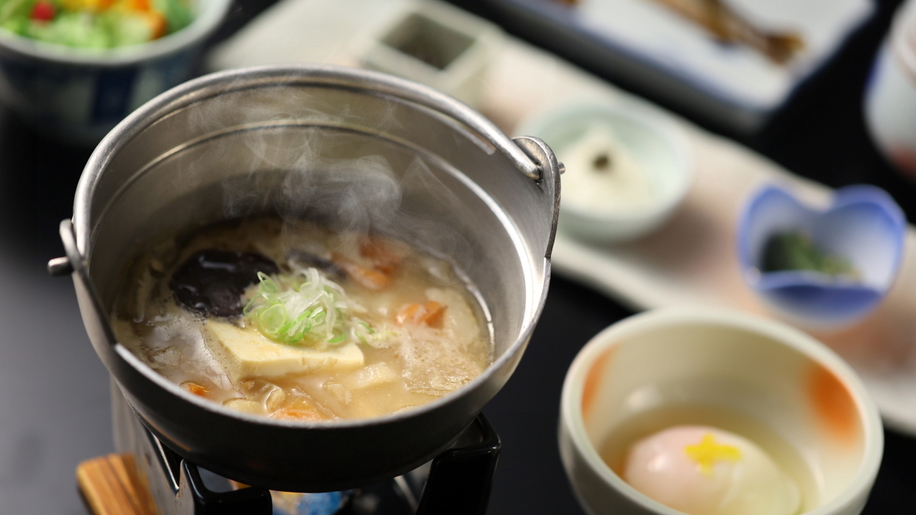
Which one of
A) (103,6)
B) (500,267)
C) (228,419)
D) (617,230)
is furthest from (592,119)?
(228,419)

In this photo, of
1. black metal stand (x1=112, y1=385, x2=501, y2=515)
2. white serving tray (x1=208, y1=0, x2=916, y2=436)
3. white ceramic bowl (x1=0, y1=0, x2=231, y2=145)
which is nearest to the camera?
black metal stand (x1=112, y1=385, x2=501, y2=515)

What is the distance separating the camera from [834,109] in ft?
9.86

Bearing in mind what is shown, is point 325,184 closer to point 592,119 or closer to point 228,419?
point 228,419

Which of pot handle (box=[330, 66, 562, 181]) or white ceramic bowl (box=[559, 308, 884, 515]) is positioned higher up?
pot handle (box=[330, 66, 562, 181])

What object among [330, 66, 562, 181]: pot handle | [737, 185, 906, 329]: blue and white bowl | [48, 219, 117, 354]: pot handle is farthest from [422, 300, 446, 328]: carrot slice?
[737, 185, 906, 329]: blue and white bowl

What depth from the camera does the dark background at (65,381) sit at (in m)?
1.86

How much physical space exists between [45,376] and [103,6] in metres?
1.11

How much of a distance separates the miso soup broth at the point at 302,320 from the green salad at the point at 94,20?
103cm

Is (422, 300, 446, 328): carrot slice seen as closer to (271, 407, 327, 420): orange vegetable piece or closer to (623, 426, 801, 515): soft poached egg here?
(271, 407, 327, 420): orange vegetable piece

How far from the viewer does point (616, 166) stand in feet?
8.20

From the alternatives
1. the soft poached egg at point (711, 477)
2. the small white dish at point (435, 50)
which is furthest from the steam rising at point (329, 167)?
the small white dish at point (435, 50)

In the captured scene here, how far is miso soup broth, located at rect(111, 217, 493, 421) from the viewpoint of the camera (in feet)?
4.57

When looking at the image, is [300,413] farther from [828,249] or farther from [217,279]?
[828,249]

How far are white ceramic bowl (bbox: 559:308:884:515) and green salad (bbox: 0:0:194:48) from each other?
1547 mm
